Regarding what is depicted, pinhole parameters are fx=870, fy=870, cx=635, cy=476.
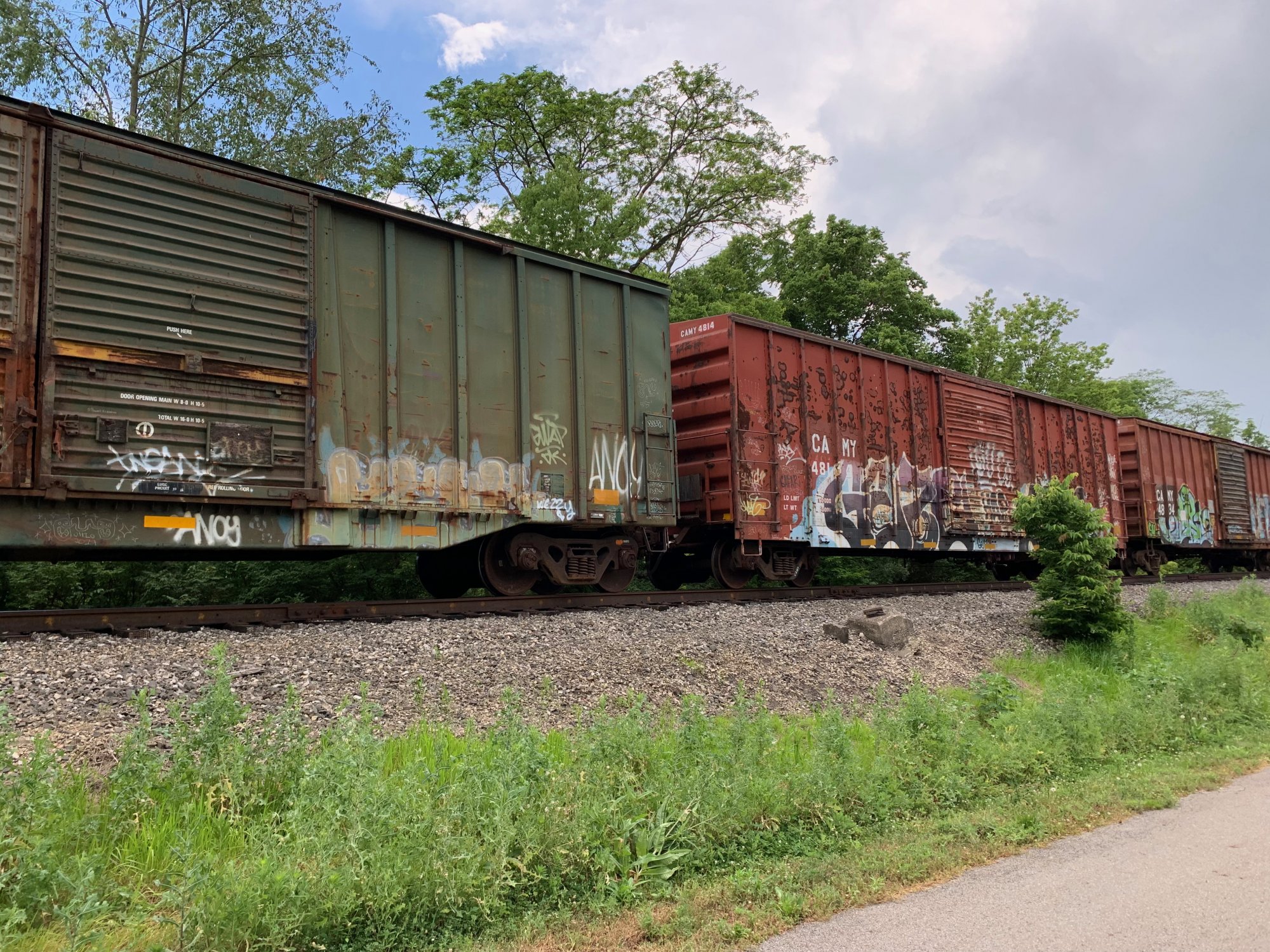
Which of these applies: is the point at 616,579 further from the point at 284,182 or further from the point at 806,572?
the point at 284,182

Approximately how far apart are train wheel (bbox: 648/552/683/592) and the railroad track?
235 centimetres

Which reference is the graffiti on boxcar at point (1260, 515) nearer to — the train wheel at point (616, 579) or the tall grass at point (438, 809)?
the train wheel at point (616, 579)

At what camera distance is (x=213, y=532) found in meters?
7.36

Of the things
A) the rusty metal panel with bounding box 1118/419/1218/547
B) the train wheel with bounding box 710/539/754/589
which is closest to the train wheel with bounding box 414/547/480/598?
the train wheel with bounding box 710/539/754/589

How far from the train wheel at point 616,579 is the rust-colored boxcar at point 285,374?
17cm

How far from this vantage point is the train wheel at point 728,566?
1246cm

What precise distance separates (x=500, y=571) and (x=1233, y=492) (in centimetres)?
2407

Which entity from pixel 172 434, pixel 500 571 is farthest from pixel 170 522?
pixel 500 571

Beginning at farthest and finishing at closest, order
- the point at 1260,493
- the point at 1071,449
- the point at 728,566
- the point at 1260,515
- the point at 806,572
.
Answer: the point at 1260,493 → the point at 1260,515 → the point at 1071,449 → the point at 806,572 → the point at 728,566

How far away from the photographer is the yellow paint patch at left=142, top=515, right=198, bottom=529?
7.07m

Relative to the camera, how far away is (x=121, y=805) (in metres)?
3.74

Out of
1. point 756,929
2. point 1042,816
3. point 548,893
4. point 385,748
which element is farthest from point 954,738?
point 385,748

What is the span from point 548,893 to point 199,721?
6.63 feet

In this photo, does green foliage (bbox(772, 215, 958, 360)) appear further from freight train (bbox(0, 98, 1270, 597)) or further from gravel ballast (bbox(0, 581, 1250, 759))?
gravel ballast (bbox(0, 581, 1250, 759))
